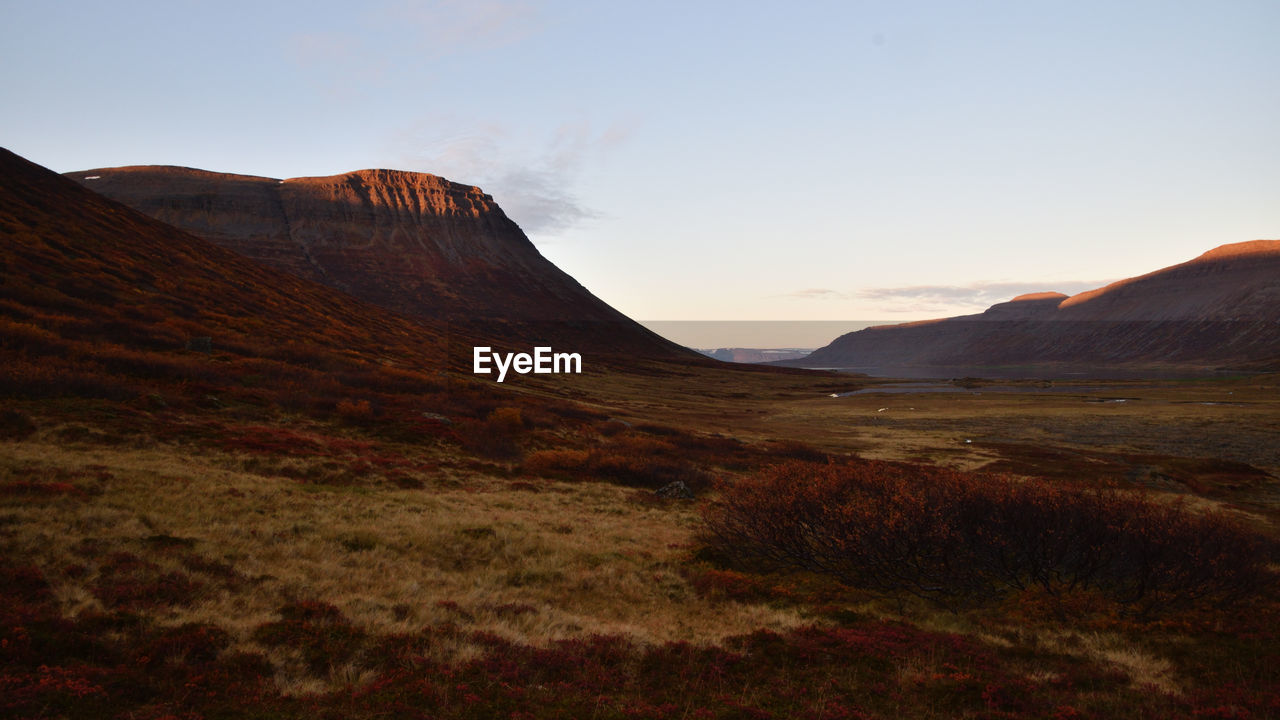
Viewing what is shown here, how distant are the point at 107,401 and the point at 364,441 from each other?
9.37m

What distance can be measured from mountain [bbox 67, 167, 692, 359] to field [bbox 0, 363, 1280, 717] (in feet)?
358

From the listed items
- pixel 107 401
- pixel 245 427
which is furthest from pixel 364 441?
pixel 107 401

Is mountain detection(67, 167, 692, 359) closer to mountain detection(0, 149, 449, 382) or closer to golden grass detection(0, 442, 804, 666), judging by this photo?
mountain detection(0, 149, 449, 382)

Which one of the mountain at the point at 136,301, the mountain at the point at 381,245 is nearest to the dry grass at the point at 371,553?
the mountain at the point at 136,301

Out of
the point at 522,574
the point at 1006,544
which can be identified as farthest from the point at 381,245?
the point at 1006,544

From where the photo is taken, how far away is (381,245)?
16862 centimetres

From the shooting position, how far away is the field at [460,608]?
7824 mm

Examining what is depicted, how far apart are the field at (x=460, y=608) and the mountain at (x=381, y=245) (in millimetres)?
109157

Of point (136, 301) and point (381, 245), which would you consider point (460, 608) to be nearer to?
point (136, 301)

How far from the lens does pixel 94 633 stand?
7.92 metres

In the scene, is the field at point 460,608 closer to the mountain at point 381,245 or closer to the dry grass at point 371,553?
the dry grass at point 371,553

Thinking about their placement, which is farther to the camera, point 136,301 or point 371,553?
point 136,301

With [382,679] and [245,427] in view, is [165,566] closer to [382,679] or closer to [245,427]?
[382,679]

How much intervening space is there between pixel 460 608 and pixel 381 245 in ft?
587
